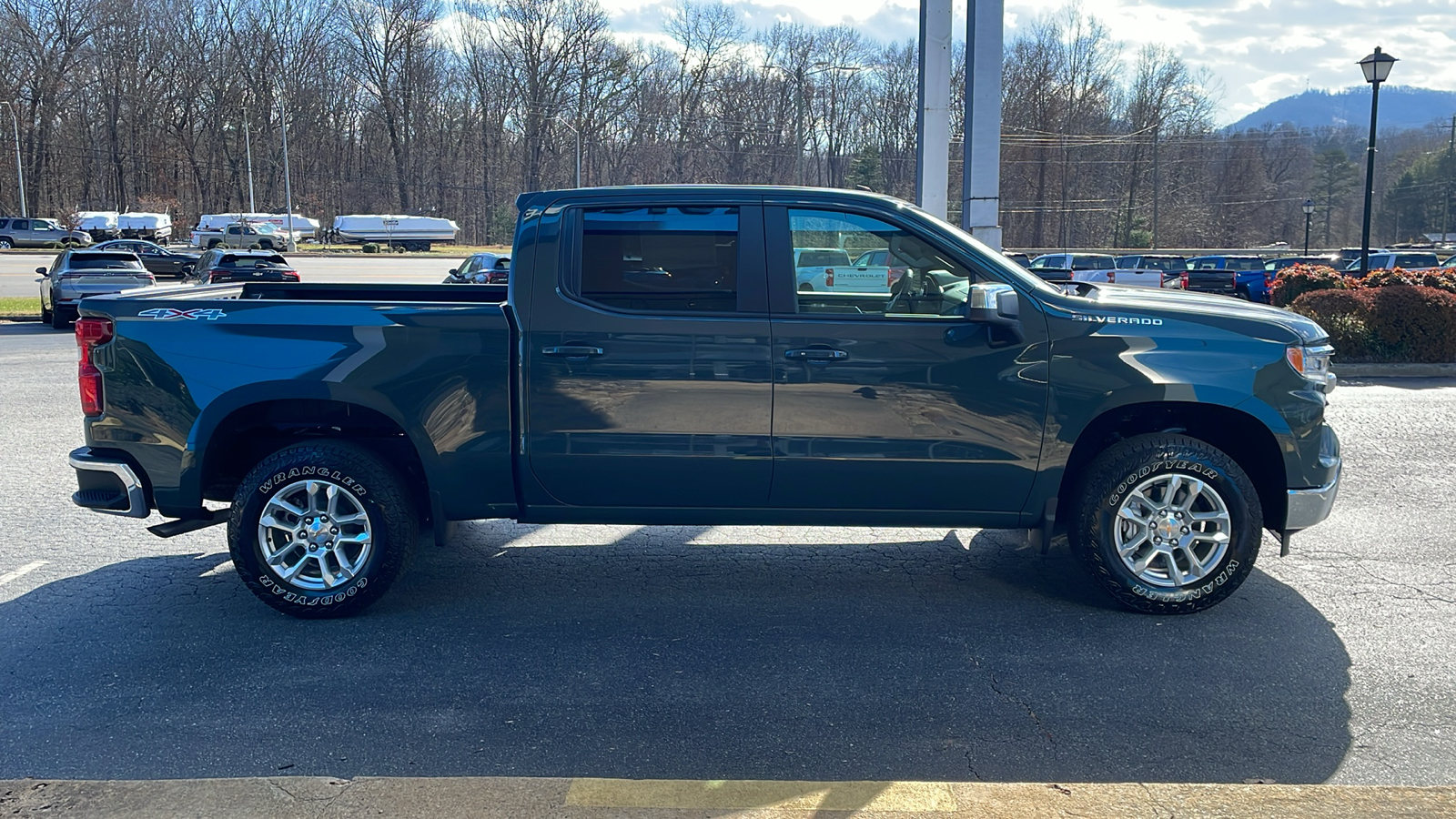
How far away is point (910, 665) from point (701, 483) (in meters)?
1.24

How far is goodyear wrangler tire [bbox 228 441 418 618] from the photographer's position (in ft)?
16.4

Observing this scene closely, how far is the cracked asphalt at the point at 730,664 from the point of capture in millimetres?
3689

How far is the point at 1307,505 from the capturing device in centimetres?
504

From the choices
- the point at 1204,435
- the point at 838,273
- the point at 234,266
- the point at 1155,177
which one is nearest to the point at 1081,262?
the point at 234,266

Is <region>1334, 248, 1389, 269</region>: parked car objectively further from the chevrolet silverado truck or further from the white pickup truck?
the white pickup truck

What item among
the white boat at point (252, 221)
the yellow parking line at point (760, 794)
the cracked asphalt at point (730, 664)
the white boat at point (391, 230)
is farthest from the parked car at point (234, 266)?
the white boat at point (391, 230)

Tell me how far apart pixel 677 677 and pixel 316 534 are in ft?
6.27

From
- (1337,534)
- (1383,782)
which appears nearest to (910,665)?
(1383,782)

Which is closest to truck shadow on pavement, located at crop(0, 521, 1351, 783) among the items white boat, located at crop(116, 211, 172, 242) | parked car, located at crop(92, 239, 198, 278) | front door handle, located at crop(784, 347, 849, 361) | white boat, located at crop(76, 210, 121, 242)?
front door handle, located at crop(784, 347, 849, 361)

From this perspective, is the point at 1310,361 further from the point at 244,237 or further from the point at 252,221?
the point at 252,221

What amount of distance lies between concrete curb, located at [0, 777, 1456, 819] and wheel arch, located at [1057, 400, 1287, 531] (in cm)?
194

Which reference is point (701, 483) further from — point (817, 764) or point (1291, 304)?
point (1291, 304)

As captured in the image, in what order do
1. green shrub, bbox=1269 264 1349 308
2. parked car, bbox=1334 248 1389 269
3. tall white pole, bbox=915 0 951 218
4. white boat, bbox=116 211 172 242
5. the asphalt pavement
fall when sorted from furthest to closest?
white boat, bbox=116 211 172 242
parked car, bbox=1334 248 1389 269
the asphalt pavement
green shrub, bbox=1269 264 1349 308
tall white pole, bbox=915 0 951 218

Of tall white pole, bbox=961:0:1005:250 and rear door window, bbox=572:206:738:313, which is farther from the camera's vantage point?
tall white pole, bbox=961:0:1005:250
